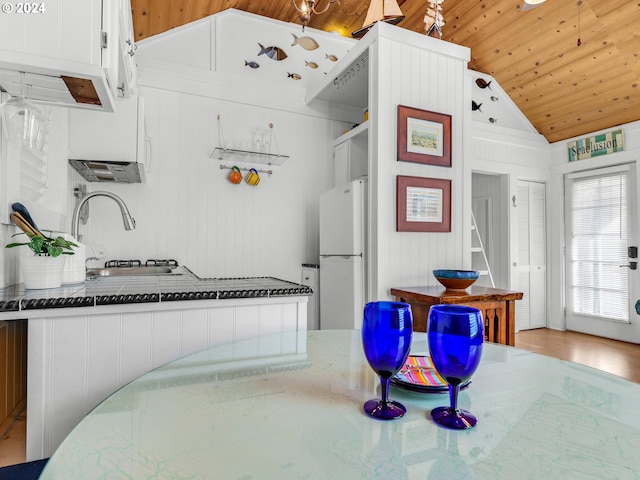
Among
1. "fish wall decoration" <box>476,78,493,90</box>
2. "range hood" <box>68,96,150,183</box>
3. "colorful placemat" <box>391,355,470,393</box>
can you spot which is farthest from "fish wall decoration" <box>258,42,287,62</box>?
Result: "colorful placemat" <box>391,355,470,393</box>

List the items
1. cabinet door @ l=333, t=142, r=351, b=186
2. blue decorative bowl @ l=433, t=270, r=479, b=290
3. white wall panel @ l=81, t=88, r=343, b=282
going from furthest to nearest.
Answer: cabinet door @ l=333, t=142, r=351, b=186 → white wall panel @ l=81, t=88, r=343, b=282 → blue decorative bowl @ l=433, t=270, r=479, b=290

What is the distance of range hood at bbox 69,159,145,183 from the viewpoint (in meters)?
2.44

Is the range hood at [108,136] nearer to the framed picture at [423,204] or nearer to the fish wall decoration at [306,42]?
the framed picture at [423,204]

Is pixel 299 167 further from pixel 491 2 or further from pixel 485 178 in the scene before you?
pixel 485 178

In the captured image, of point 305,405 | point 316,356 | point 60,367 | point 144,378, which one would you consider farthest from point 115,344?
point 305,405

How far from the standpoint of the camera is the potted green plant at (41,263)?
136 centimetres

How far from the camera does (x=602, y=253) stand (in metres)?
4.67

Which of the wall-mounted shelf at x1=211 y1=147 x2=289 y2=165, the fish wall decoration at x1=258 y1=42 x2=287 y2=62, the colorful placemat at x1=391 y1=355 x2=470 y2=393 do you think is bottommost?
the colorful placemat at x1=391 y1=355 x2=470 y2=393

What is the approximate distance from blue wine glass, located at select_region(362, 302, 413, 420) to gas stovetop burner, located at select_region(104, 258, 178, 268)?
2759 mm

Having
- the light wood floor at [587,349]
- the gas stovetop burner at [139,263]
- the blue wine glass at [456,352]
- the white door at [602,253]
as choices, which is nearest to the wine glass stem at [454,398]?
the blue wine glass at [456,352]

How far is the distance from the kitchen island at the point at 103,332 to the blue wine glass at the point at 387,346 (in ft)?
1.36

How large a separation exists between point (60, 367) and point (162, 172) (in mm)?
2410

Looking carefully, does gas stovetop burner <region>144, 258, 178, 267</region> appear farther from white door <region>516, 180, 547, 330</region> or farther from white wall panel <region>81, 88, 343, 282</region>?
white door <region>516, 180, 547, 330</region>

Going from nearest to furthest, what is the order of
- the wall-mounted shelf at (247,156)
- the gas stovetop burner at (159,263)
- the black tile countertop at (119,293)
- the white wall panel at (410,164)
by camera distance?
the black tile countertop at (119,293)
the white wall panel at (410,164)
the gas stovetop burner at (159,263)
the wall-mounted shelf at (247,156)
